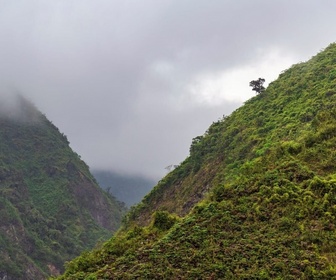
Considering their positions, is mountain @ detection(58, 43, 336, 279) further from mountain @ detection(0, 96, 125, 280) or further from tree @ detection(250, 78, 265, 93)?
mountain @ detection(0, 96, 125, 280)

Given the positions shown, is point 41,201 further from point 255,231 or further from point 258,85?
point 255,231

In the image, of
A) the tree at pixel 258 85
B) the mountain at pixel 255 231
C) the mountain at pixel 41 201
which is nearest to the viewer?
the mountain at pixel 255 231

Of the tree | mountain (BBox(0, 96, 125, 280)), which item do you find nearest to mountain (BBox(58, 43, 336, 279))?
the tree

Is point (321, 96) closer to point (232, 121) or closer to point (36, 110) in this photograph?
point (232, 121)

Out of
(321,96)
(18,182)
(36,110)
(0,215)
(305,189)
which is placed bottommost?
(305,189)

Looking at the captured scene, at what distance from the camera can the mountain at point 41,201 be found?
114 m

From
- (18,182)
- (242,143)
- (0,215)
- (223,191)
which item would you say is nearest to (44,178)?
(18,182)

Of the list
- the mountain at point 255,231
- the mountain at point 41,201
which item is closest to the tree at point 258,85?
the mountain at point 255,231

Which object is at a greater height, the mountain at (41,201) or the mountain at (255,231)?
the mountain at (41,201)

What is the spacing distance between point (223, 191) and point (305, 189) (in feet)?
13.1

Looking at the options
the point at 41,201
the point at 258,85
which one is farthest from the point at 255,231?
the point at 41,201

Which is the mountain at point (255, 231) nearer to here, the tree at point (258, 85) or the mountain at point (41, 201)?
the tree at point (258, 85)

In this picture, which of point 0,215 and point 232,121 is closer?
point 232,121

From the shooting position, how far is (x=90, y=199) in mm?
163000
